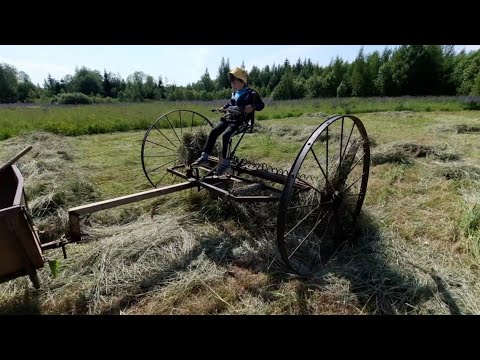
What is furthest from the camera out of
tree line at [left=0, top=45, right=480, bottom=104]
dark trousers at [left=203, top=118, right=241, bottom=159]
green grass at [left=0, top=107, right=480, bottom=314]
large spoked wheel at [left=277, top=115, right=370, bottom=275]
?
tree line at [left=0, top=45, right=480, bottom=104]

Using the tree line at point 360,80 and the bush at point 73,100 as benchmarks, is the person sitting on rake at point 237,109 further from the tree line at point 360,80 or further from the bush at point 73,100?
the bush at point 73,100

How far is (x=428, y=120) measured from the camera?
502 inches

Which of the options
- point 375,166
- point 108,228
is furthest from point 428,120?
point 108,228

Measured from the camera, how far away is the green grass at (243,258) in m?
2.65

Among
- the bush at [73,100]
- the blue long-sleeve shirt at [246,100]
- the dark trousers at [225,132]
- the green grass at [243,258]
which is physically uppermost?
the blue long-sleeve shirt at [246,100]

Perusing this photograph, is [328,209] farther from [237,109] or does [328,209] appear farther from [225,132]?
[237,109]

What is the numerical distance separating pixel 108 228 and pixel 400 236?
364cm

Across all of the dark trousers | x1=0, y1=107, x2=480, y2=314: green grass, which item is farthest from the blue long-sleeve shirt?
x1=0, y1=107, x2=480, y2=314: green grass

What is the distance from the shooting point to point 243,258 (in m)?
3.33

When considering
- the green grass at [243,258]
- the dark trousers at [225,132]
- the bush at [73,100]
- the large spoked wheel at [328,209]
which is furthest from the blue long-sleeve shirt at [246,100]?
the bush at [73,100]

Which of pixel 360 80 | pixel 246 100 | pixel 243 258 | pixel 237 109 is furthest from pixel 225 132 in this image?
pixel 360 80

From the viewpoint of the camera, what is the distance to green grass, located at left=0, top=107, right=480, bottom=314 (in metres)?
2.65

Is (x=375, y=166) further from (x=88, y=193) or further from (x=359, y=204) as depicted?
(x=88, y=193)

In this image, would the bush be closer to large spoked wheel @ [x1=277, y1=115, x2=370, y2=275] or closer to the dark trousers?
the dark trousers
